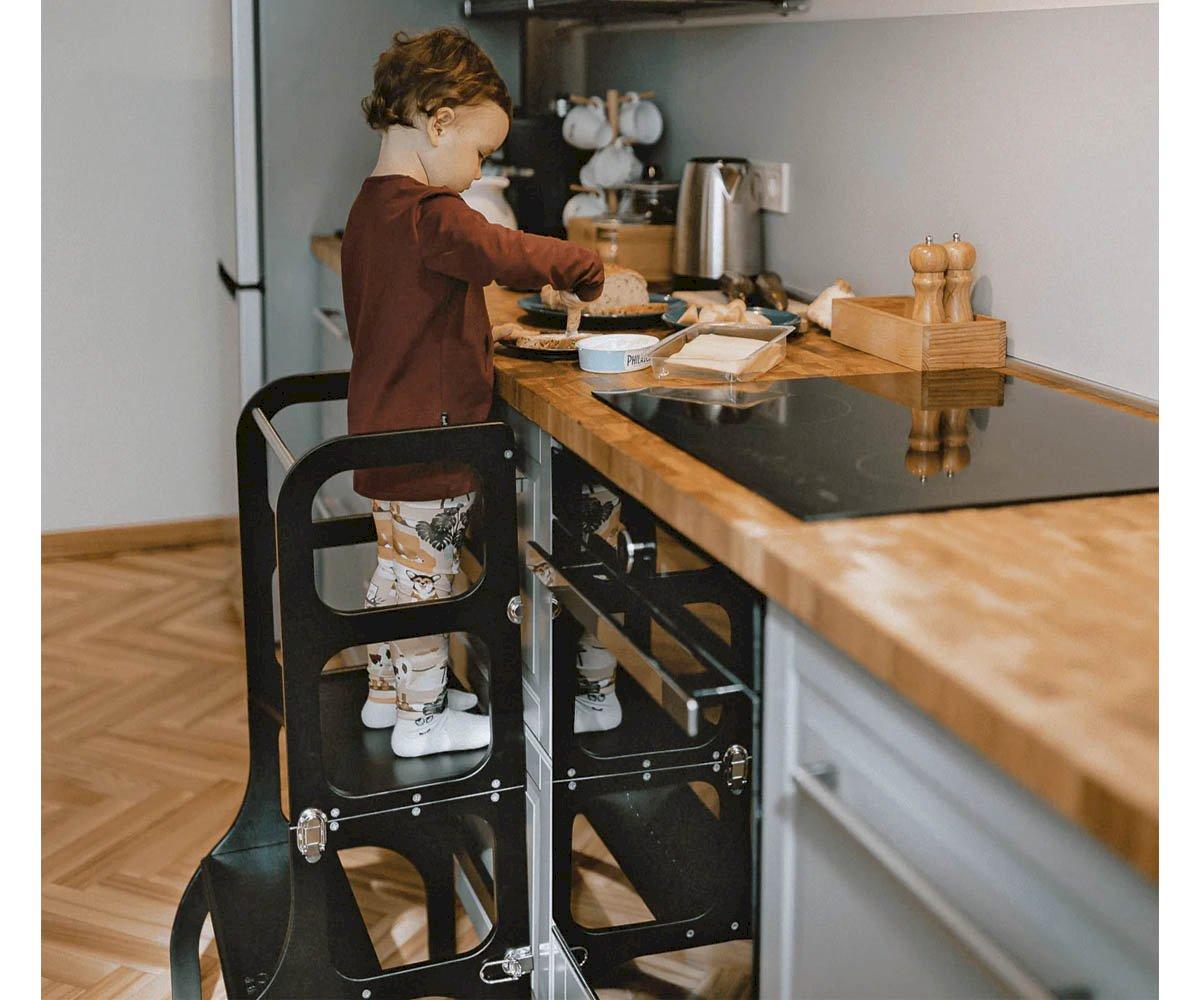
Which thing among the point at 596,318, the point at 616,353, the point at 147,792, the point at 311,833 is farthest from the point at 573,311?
the point at 147,792

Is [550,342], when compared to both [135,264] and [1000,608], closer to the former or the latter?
[1000,608]

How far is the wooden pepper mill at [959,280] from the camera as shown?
1765 millimetres

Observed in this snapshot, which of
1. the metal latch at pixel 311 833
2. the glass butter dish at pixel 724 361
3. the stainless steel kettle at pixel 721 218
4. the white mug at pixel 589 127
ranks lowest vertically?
the metal latch at pixel 311 833

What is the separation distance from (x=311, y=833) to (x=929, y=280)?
1034 millimetres

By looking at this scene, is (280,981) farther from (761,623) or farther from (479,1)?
(479,1)

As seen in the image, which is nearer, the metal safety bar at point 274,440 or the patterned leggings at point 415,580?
the metal safety bar at point 274,440

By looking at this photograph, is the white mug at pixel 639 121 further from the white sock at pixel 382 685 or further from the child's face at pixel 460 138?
the white sock at pixel 382 685

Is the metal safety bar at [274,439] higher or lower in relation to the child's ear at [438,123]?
lower

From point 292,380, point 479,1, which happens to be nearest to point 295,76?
point 479,1

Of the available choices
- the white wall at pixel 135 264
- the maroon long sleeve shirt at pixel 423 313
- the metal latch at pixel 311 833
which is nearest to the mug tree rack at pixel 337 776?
the metal latch at pixel 311 833

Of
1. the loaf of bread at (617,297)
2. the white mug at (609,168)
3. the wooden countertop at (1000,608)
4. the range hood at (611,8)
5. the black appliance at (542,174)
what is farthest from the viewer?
the black appliance at (542,174)

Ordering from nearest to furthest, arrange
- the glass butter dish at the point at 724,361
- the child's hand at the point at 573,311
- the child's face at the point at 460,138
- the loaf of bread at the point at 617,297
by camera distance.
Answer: the glass butter dish at the point at 724,361 < the child's face at the point at 460,138 < the child's hand at the point at 573,311 < the loaf of bread at the point at 617,297

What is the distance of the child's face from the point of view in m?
1.76

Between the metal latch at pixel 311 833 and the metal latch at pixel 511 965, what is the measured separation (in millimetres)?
284
